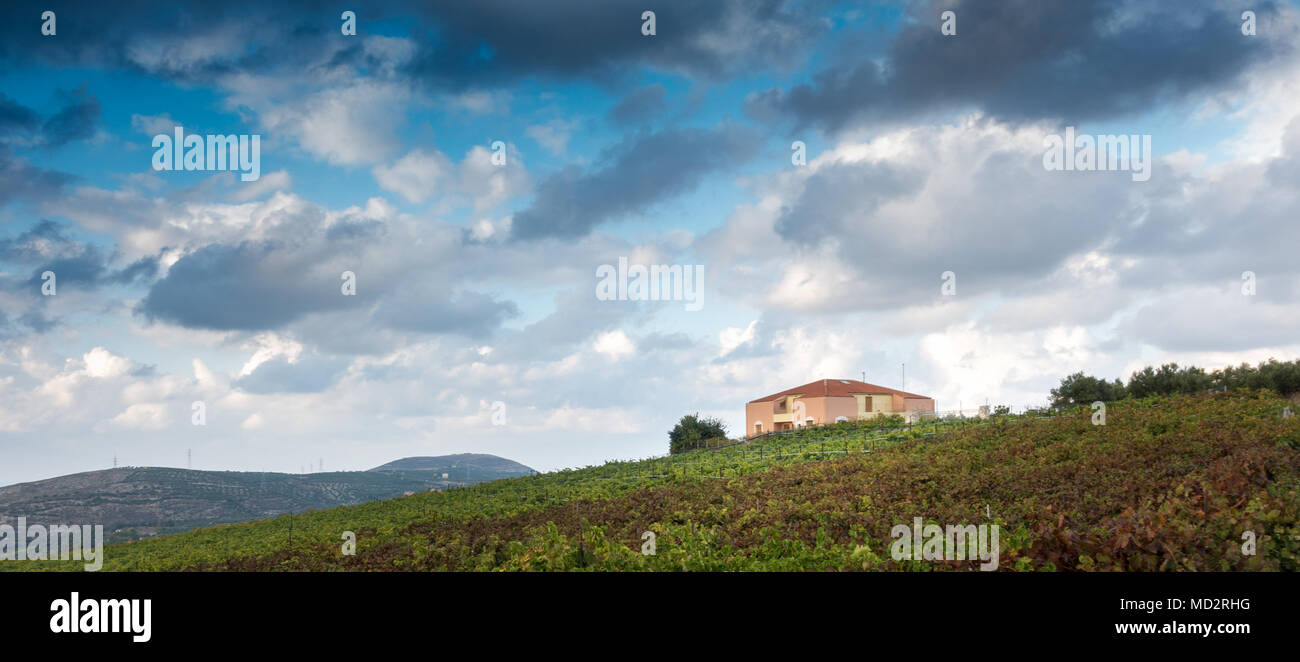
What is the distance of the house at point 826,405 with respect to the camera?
57969mm

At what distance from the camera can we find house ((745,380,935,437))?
58.0 meters

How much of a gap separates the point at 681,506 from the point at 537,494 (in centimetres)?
1151

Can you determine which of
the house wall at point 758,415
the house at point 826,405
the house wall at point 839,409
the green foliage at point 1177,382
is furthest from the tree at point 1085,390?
the house wall at point 758,415

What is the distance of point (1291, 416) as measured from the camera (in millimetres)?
19672

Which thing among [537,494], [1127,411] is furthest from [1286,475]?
[537,494]

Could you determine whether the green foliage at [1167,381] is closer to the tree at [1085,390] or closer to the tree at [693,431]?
the tree at [1085,390]

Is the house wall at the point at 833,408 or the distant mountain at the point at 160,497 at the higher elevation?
the house wall at the point at 833,408

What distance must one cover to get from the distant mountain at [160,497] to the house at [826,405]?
906 inches

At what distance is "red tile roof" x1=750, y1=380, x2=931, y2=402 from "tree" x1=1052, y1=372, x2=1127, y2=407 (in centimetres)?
1649

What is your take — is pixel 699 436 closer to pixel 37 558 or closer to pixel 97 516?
pixel 37 558

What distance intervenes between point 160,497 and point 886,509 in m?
73.7

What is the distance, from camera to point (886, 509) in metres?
15.3

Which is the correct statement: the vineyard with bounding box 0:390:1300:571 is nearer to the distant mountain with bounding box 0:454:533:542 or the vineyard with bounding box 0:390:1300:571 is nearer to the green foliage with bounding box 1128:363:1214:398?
the green foliage with bounding box 1128:363:1214:398

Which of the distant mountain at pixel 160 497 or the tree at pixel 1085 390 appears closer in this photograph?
the tree at pixel 1085 390
